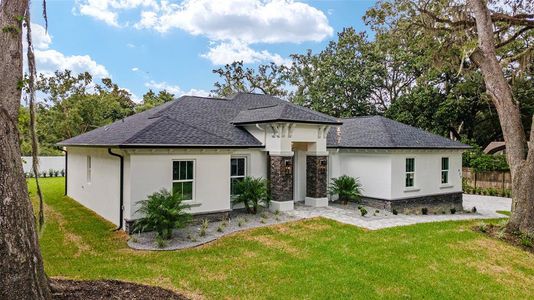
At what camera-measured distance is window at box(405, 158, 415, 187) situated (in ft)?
49.3

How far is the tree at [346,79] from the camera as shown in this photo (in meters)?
28.5

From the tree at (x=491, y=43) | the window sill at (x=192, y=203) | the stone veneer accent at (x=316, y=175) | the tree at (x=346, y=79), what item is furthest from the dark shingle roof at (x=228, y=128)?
the tree at (x=346, y=79)

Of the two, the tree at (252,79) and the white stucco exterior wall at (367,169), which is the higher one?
the tree at (252,79)

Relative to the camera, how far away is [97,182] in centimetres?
1294

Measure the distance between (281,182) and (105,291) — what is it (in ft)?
27.8

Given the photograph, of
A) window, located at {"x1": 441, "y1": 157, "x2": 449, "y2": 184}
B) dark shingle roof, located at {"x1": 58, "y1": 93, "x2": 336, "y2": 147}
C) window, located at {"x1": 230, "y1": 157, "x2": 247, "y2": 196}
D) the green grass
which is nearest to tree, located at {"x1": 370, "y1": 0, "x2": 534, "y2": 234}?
the green grass

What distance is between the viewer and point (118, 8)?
1298 cm

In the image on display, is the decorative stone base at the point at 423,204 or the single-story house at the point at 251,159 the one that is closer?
the single-story house at the point at 251,159

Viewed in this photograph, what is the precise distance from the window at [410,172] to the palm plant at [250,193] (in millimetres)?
6618

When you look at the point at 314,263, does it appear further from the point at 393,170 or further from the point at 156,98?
the point at 156,98

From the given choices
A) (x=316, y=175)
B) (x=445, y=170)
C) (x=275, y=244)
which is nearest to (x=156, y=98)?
(x=316, y=175)

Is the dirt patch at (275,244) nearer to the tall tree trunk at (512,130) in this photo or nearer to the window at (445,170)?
the tall tree trunk at (512,130)

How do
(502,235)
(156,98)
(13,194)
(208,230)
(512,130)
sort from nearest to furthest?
(13,194)
(208,230)
(502,235)
(512,130)
(156,98)

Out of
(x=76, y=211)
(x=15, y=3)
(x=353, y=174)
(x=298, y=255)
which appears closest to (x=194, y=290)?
(x=298, y=255)
